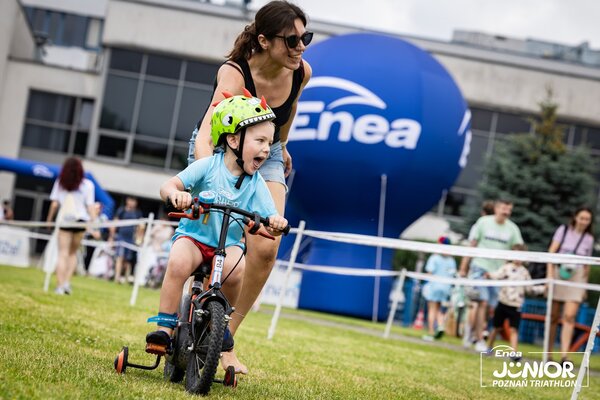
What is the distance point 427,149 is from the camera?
17.5 meters

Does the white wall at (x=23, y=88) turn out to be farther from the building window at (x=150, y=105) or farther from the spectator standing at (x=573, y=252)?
the spectator standing at (x=573, y=252)

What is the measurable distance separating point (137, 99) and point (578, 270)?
26.7 m

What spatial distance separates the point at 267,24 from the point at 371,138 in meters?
11.2

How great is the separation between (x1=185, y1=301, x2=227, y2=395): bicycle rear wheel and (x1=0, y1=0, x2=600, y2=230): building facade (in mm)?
31050

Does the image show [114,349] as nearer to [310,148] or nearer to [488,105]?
[310,148]

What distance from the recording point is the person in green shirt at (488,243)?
13.5 metres

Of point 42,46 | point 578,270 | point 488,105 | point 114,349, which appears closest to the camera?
point 114,349

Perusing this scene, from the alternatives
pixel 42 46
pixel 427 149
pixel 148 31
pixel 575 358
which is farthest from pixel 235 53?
pixel 42 46

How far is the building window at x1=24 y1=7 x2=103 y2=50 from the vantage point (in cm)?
4466

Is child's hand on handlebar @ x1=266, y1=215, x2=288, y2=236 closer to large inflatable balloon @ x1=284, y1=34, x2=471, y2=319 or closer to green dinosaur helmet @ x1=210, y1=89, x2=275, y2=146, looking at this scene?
green dinosaur helmet @ x1=210, y1=89, x2=275, y2=146

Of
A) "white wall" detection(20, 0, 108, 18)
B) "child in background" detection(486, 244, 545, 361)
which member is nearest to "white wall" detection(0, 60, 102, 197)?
"white wall" detection(20, 0, 108, 18)

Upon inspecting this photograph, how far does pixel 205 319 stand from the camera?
502cm

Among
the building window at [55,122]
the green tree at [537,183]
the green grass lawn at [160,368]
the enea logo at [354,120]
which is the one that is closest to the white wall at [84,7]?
the building window at [55,122]

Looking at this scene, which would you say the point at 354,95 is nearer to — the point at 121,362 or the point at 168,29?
the point at 121,362
